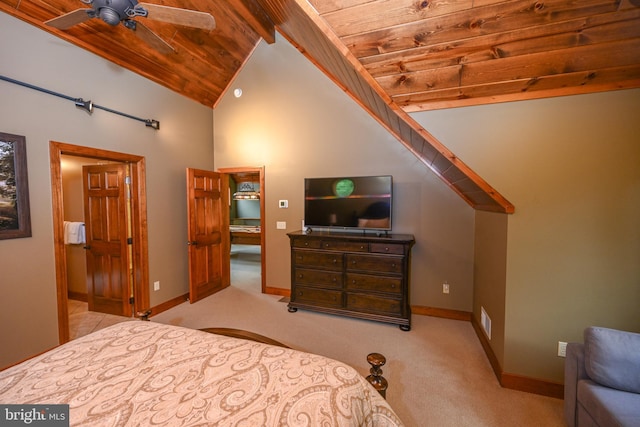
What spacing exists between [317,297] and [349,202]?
1347 millimetres

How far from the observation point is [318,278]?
341cm

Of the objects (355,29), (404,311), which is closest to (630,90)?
(355,29)

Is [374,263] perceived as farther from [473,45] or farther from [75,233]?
[75,233]

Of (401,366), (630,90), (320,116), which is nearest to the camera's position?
(630,90)

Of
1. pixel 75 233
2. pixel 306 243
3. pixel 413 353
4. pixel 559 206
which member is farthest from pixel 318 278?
pixel 75 233

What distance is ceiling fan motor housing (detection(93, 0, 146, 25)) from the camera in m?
1.61

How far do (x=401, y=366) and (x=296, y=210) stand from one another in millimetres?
2492

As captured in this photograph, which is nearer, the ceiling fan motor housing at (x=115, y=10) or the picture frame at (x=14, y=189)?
the ceiling fan motor housing at (x=115, y=10)

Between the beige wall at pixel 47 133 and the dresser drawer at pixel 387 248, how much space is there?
2.93 metres

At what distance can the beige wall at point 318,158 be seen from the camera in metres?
3.33

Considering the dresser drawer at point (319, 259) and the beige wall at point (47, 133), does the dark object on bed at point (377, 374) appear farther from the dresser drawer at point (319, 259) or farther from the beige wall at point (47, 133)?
the beige wall at point (47, 133)

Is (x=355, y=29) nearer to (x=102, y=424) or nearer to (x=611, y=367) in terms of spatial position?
(x=102, y=424)

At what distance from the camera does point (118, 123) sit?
3.03 metres

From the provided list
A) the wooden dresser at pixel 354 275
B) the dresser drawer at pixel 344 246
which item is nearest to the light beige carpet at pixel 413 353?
the wooden dresser at pixel 354 275
